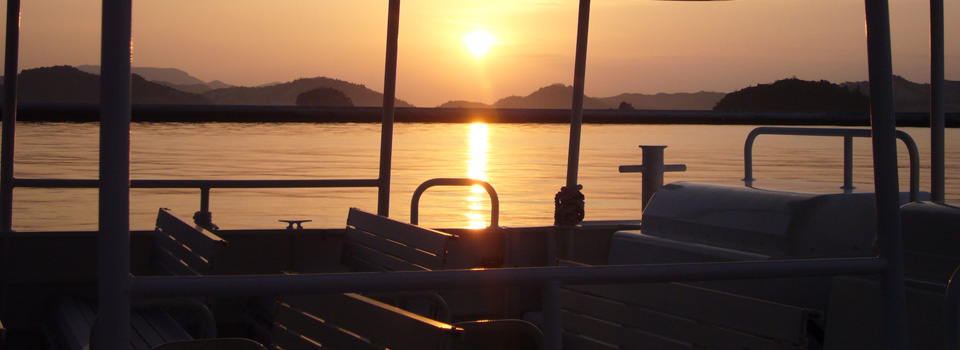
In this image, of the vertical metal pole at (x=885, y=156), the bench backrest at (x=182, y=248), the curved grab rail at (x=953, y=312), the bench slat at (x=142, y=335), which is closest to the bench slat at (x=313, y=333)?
the bench backrest at (x=182, y=248)

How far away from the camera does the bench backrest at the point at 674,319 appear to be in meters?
2.55

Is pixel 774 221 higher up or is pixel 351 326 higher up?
pixel 774 221

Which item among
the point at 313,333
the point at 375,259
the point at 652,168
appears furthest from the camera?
the point at 652,168

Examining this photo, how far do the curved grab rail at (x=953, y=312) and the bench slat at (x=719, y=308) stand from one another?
0.32 meters

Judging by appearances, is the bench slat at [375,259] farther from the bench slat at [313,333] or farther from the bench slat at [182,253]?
the bench slat at [313,333]

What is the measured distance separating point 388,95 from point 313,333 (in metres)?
2.37

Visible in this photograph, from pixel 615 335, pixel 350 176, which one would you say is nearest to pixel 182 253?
pixel 615 335

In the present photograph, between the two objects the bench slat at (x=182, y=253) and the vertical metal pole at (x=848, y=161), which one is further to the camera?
the vertical metal pole at (x=848, y=161)

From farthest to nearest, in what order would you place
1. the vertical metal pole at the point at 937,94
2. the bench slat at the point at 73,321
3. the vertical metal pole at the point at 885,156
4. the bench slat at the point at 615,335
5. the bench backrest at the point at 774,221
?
the vertical metal pole at the point at 937,94, the bench backrest at the point at 774,221, the bench slat at the point at 73,321, the bench slat at the point at 615,335, the vertical metal pole at the point at 885,156

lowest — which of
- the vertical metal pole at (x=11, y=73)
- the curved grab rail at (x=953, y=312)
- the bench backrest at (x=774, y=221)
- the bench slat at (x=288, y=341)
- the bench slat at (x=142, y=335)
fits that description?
the bench slat at (x=142, y=335)

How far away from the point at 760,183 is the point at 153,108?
10488 cm

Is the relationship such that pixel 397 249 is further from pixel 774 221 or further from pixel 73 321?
pixel 774 221

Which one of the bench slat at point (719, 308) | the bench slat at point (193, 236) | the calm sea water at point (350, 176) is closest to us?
the bench slat at point (719, 308)

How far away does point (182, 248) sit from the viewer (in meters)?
3.91
